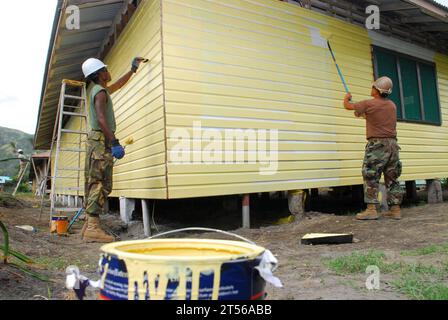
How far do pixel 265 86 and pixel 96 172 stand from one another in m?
2.76

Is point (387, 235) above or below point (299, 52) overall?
below

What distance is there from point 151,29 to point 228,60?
3.74ft

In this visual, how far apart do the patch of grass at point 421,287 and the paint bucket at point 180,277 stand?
1294mm

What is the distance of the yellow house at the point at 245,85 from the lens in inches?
186

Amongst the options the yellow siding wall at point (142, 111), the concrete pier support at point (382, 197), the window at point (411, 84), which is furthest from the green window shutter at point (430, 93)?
the yellow siding wall at point (142, 111)

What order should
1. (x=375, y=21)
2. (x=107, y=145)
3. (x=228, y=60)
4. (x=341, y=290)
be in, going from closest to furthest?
(x=341, y=290)
(x=107, y=145)
(x=228, y=60)
(x=375, y=21)

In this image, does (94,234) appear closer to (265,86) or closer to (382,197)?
(265,86)

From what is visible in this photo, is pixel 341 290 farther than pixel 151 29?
No

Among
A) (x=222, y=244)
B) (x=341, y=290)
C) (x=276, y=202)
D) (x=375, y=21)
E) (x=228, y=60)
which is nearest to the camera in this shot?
(x=222, y=244)

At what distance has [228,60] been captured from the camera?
5172 mm

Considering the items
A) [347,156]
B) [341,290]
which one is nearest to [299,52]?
[347,156]
